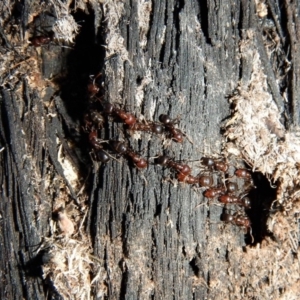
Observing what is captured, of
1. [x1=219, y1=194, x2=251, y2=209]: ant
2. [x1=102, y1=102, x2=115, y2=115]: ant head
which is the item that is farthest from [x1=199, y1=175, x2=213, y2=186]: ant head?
[x1=102, y1=102, x2=115, y2=115]: ant head

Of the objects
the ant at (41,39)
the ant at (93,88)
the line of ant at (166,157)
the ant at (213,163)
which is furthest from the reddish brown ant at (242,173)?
the ant at (41,39)

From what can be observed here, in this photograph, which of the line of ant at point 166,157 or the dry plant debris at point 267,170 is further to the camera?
the dry plant debris at point 267,170

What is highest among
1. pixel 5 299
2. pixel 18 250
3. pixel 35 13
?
pixel 35 13

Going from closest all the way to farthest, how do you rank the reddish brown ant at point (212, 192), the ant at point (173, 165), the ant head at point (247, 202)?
the ant at point (173, 165)
the reddish brown ant at point (212, 192)
the ant head at point (247, 202)

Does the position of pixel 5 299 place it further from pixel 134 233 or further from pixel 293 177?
pixel 293 177

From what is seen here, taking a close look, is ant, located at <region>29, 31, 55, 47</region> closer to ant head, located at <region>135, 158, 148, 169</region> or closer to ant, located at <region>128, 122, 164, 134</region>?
ant, located at <region>128, 122, 164, 134</region>

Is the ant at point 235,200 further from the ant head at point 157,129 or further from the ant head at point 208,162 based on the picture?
the ant head at point 157,129

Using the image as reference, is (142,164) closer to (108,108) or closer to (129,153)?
(129,153)

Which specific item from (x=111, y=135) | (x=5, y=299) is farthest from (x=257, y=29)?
(x=5, y=299)
